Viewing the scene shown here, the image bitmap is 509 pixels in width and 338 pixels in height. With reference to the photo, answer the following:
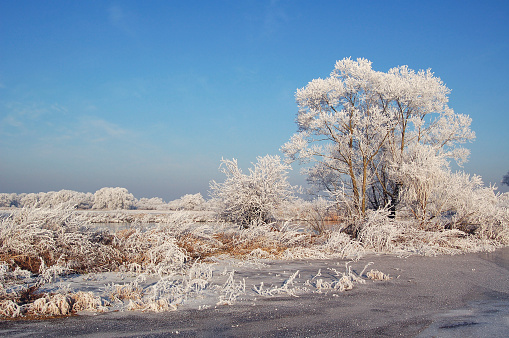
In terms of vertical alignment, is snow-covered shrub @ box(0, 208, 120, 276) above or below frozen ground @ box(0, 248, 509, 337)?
above

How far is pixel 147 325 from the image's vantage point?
3955 mm

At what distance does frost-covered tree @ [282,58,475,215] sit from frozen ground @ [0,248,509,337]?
6.99m

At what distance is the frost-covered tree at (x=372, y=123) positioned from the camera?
13844 millimetres

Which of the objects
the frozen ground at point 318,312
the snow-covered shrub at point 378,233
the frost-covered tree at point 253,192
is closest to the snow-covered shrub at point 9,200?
the frost-covered tree at point 253,192

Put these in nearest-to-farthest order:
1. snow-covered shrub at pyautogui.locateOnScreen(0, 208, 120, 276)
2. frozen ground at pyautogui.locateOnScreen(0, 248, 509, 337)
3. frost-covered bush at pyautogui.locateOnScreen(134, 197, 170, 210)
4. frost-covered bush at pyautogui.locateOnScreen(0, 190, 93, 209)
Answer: frozen ground at pyautogui.locateOnScreen(0, 248, 509, 337), snow-covered shrub at pyautogui.locateOnScreen(0, 208, 120, 276), frost-covered bush at pyautogui.locateOnScreen(0, 190, 93, 209), frost-covered bush at pyautogui.locateOnScreen(134, 197, 170, 210)

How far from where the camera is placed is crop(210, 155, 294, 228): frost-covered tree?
13117 mm

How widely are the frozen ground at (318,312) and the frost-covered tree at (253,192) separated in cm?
600

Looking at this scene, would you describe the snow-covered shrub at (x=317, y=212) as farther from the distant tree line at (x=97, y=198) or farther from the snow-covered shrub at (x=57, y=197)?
the snow-covered shrub at (x=57, y=197)

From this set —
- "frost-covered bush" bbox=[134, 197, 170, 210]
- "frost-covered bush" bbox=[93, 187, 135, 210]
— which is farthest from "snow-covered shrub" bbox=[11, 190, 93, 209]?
"frost-covered bush" bbox=[134, 197, 170, 210]

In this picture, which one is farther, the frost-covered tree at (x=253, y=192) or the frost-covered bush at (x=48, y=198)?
the frost-covered bush at (x=48, y=198)

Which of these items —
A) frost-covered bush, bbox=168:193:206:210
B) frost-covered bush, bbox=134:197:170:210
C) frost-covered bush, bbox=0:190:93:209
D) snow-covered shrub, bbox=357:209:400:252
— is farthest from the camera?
frost-covered bush, bbox=134:197:170:210

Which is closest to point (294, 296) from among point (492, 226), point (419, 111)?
point (492, 226)

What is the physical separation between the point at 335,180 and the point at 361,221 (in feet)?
16.1

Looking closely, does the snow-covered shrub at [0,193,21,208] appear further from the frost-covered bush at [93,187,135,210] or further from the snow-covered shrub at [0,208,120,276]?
the snow-covered shrub at [0,208,120,276]
